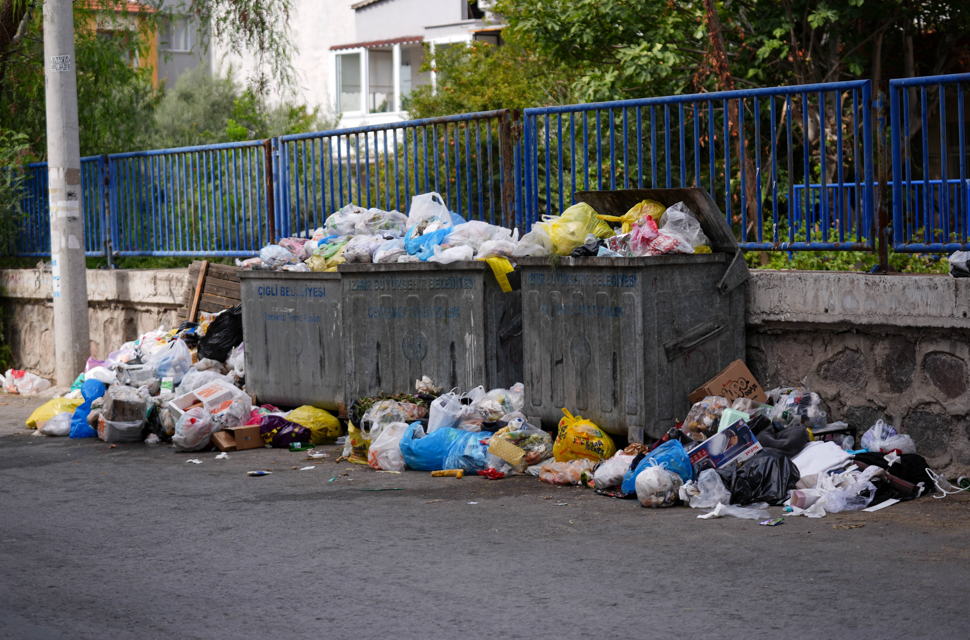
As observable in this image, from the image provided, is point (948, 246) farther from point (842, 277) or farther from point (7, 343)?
point (7, 343)

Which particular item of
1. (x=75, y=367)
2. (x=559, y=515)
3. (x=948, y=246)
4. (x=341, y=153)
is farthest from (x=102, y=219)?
(x=948, y=246)

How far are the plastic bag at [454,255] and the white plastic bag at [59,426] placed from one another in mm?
3359

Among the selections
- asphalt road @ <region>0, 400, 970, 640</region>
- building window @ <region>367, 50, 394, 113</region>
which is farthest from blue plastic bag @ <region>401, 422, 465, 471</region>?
building window @ <region>367, 50, 394, 113</region>

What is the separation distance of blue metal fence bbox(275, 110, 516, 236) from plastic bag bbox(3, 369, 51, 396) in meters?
3.28

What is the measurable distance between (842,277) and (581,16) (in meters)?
9.25

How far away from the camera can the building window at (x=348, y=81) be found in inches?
1275

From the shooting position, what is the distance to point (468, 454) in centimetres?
612

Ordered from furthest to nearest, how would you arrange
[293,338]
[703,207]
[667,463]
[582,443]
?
[293,338] < [703,207] < [582,443] < [667,463]

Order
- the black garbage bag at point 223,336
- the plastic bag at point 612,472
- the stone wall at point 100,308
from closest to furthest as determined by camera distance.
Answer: the plastic bag at point 612,472 → the black garbage bag at point 223,336 → the stone wall at point 100,308

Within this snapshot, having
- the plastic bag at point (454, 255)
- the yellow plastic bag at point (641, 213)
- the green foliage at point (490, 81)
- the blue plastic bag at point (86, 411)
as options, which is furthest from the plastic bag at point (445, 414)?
the green foliage at point (490, 81)

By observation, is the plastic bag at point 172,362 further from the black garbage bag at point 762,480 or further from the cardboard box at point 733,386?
the black garbage bag at point 762,480

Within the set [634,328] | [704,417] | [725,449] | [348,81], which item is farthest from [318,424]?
[348,81]

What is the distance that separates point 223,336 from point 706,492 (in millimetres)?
4846

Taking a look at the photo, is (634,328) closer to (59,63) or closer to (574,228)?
(574,228)
